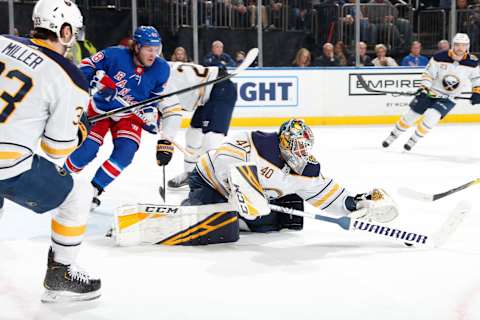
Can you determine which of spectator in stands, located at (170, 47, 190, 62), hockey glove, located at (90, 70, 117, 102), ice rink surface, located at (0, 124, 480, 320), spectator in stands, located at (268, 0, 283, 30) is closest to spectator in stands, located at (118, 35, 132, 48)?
spectator in stands, located at (170, 47, 190, 62)

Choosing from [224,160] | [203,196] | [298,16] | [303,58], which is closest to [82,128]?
[224,160]

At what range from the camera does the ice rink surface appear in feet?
8.60

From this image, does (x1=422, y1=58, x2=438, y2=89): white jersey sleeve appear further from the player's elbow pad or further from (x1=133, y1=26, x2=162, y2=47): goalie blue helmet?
the player's elbow pad

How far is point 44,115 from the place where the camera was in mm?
2393

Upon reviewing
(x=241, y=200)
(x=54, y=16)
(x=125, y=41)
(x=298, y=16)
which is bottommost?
(x=241, y=200)

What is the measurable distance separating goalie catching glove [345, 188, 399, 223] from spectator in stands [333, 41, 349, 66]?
6.49 meters

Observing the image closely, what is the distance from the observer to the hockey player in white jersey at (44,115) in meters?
2.33

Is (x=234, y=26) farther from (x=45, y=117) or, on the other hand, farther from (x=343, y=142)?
(x=45, y=117)

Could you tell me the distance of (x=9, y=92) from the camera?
91.4 inches

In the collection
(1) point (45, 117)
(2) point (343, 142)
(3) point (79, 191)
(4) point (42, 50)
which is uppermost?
(4) point (42, 50)

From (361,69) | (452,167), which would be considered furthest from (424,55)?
(452,167)

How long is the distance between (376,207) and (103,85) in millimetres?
1662

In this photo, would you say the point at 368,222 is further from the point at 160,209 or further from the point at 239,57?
the point at 239,57

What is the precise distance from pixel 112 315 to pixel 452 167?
4420 mm
